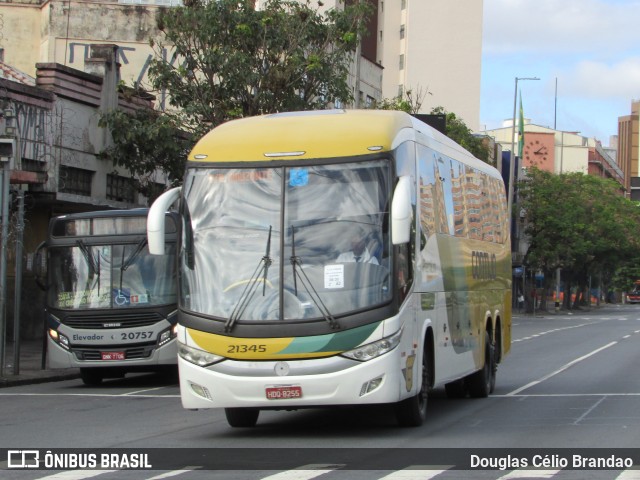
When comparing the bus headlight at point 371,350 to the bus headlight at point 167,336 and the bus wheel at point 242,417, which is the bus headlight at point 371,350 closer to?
A: the bus wheel at point 242,417

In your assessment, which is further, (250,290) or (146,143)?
(146,143)

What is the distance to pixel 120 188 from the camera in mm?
32219

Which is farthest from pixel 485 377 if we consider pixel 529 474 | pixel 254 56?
pixel 254 56

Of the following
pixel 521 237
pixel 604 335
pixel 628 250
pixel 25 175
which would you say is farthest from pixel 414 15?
pixel 25 175

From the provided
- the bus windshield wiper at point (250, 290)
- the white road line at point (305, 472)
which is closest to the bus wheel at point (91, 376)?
the bus windshield wiper at point (250, 290)

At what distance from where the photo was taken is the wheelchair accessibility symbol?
19.9 m

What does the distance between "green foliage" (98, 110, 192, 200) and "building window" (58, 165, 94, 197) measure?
0.76m

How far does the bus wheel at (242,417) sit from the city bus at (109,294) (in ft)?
20.2

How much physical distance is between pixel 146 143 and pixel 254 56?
3.54 m

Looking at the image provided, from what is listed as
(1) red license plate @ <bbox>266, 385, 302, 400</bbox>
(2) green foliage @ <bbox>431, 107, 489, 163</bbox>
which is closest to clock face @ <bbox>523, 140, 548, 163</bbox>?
(2) green foliage @ <bbox>431, 107, 489, 163</bbox>

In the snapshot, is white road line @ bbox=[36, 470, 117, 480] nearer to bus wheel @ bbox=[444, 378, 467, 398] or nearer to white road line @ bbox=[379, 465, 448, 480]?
white road line @ bbox=[379, 465, 448, 480]

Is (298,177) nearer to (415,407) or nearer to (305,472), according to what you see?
(415,407)

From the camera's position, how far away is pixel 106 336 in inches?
779

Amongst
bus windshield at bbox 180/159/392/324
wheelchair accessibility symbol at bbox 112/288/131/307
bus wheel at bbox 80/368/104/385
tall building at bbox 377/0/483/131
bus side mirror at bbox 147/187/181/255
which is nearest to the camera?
bus windshield at bbox 180/159/392/324
